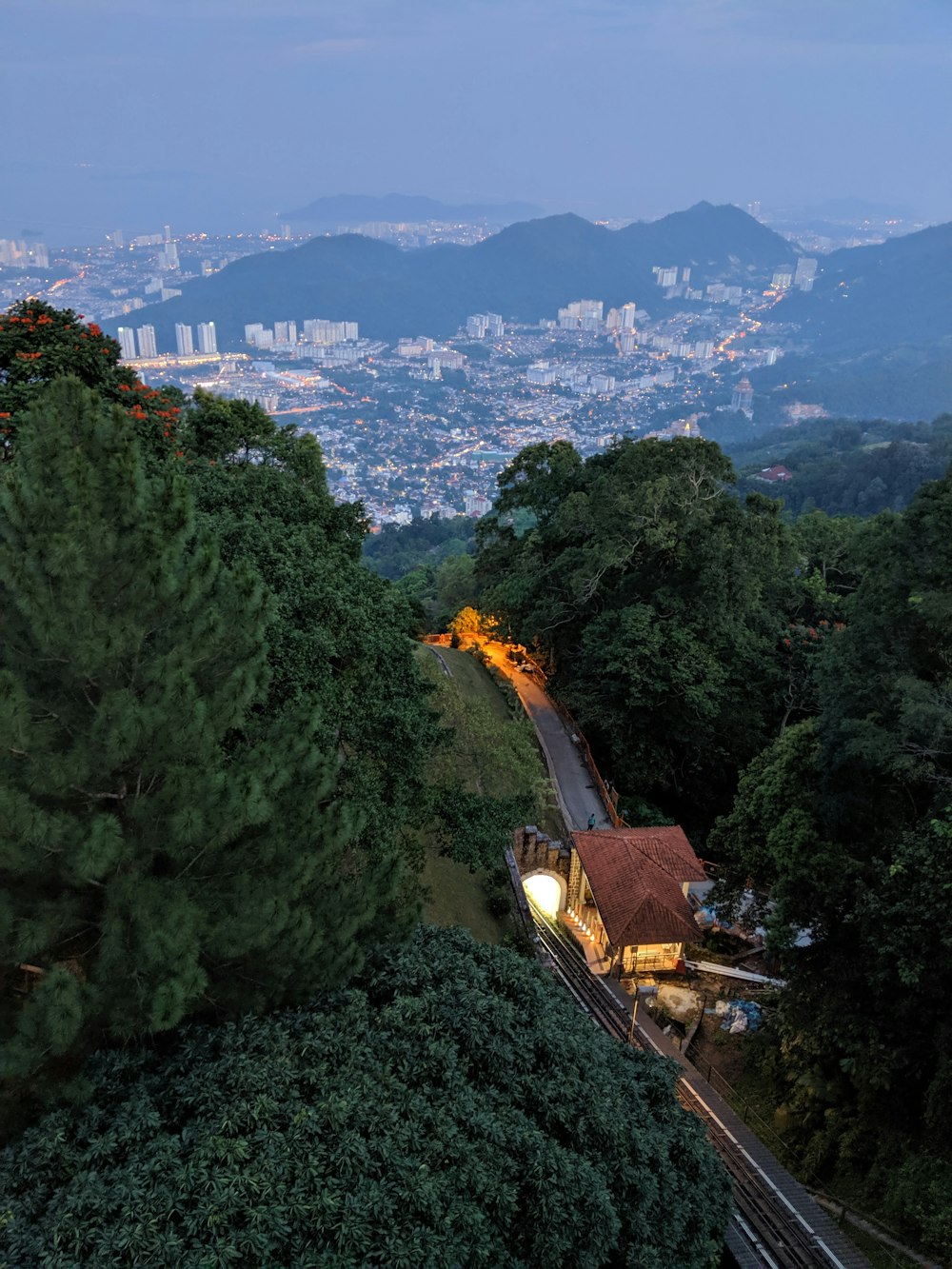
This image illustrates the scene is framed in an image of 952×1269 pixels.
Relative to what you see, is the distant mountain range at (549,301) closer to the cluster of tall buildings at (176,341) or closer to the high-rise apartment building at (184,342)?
the high-rise apartment building at (184,342)

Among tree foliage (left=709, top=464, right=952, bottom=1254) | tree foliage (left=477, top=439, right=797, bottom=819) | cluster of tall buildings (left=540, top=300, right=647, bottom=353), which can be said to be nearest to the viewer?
tree foliage (left=709, top=464, right=952, bottom=1254)

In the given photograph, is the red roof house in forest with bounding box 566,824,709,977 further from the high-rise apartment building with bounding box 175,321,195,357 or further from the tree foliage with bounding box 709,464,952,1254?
the high-rise apartment building with bounding box 175,321,195,357

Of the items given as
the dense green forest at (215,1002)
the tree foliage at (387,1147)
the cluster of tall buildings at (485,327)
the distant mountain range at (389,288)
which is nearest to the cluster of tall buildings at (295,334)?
the distant mountain range at (389,288)

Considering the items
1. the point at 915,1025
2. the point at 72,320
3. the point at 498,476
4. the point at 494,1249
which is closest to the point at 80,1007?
the point at 494,1249

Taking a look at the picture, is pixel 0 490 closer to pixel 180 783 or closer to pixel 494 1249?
pixel 180 783

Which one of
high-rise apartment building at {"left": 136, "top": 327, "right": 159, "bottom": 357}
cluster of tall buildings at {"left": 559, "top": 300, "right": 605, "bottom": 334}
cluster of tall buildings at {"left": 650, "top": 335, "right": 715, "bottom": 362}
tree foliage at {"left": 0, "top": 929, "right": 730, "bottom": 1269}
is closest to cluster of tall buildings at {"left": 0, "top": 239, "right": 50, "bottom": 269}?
high-rise apartment building at {"left": 136, "top": 327, "right": 159, "bottom": 357}
